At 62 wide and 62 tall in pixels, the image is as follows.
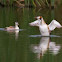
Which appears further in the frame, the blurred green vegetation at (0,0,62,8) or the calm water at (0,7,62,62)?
the blurred green vegetation at (0,0,62,8)

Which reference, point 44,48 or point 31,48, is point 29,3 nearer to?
point 44,48

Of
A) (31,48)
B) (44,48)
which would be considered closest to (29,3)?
(44,48)

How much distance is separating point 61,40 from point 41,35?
143 centimetres

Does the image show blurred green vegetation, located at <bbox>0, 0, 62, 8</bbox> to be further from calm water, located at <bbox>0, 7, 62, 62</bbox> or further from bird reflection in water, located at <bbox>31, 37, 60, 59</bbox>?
bird reflection in water, located at <bbox>31, 37, 60, 59</bbox>

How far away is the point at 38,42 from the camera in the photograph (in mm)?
13016

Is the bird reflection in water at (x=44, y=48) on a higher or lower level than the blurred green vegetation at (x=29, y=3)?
lower

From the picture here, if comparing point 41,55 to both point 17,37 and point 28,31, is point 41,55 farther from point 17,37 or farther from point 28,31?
point 28,31

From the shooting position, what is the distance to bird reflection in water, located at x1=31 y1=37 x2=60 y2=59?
1107 cm

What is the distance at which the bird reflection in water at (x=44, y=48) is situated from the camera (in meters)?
11.1

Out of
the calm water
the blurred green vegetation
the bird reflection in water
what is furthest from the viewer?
the blurred green vegetation

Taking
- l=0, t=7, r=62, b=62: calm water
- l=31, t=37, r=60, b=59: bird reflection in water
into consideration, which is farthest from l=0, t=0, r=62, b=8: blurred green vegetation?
l=31, t=37, r=60, b=59: bird reflection in water

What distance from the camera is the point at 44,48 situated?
1184 cm

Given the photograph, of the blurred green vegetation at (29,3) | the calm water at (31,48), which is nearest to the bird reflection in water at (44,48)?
the calm water at (31,48)

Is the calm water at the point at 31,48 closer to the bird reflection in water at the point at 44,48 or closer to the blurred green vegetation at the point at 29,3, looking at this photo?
the bird reflection in water at the point at 44,48
